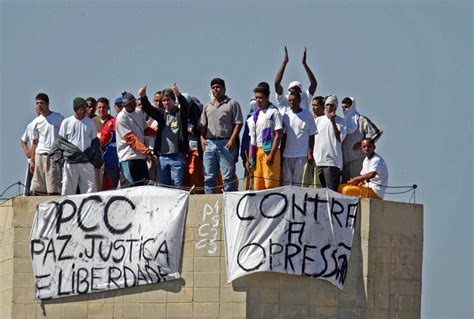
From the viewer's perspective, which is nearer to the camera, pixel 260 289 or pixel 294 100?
pixel 260 289

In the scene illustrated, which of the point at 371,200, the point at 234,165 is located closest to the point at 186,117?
the point at 234,165

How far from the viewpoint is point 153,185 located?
34.9 meters

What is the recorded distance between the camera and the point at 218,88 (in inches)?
1371

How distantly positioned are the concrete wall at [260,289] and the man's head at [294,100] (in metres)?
2.07

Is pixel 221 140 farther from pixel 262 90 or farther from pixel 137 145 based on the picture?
pixel 137 145

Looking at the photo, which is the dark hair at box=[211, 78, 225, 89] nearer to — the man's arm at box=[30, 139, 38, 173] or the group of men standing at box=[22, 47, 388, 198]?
the group of men standing at box=[22, 47, 388, 198]

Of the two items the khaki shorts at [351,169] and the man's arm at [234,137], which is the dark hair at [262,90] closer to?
the man's arm at [234,137]

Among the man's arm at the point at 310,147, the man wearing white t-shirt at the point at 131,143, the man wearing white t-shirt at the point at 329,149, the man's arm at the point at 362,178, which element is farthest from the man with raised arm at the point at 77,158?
the man's arm at the point at 362,178

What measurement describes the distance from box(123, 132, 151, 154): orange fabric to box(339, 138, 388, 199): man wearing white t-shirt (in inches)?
139

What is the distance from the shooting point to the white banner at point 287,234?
3384cm

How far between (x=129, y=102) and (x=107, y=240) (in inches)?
102

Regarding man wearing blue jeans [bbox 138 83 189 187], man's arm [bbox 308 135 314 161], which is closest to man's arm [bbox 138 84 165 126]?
man wearing blue jeans [bbox 138 83 189 187]

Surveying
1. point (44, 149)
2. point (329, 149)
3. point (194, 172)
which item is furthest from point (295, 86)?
point (44, 149)

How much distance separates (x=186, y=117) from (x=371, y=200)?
3.60 meters
